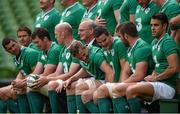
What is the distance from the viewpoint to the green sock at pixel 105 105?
904cm

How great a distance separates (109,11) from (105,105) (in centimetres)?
150

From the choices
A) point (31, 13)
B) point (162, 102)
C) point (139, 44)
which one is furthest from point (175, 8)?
point (31, 13)

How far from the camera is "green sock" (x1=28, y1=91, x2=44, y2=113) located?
404 inches

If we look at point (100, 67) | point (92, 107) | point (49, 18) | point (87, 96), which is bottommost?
point (92, 107)

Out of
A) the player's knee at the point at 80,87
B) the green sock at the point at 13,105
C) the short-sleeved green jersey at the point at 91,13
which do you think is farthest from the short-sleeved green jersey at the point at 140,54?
the green sock at the point at 13,105

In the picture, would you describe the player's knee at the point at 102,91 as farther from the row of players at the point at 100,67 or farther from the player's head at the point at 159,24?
the player's head at the point at 159,24

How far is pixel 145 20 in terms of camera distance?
939cm

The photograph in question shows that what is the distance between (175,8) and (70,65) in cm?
160

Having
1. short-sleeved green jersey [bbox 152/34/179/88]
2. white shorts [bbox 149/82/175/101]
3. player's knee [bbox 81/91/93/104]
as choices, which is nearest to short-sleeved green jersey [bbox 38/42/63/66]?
player's knee [bbox 81/91/93/104]

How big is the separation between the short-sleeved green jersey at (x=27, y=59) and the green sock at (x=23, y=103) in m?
0.39

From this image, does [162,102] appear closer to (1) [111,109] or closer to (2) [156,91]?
(2) [156,91]

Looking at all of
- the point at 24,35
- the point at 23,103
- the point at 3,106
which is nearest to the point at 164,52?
the point at 23,103

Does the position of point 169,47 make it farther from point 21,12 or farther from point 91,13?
point 21,12

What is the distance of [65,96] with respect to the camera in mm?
10117
